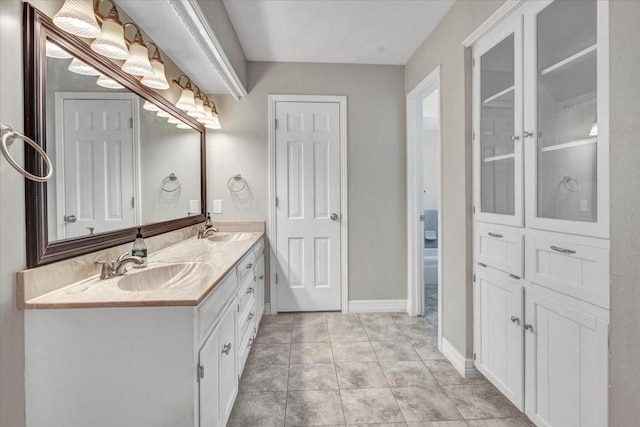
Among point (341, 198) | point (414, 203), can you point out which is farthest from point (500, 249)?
point (341, 198)

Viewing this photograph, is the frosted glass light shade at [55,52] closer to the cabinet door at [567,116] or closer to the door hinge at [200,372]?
the door hinge at [200,372]

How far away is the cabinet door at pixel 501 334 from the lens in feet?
5.41

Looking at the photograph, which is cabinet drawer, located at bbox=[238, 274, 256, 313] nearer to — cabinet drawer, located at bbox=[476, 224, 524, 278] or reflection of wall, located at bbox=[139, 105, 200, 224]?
reflection of wall, located at bbox=[139, 105, 200, 224]

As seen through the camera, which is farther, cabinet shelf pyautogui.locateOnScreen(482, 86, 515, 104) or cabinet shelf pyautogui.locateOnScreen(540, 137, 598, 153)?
cabinet shelf pyautogui.locateOnScreen(482, 86, 515, 104)

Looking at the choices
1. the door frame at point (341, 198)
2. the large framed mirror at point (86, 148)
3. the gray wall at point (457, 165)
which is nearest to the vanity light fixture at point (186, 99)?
the large framed mirror at point (86, 148)

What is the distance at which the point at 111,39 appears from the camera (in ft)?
4.38

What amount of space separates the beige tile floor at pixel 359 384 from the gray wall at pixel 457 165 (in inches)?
11.2

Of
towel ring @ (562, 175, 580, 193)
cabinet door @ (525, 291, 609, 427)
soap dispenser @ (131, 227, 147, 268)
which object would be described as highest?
towel ring @ (562, 175, 580, 193)

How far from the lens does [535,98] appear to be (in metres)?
1.53

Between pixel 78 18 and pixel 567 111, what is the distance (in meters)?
2.02

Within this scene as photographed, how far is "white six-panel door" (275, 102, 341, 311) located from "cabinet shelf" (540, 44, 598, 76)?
6.34ft

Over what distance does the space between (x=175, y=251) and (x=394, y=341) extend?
185 centimetres

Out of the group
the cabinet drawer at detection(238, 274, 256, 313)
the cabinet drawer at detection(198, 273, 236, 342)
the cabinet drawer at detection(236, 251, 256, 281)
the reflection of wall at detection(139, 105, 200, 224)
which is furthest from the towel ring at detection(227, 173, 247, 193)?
the cabinet drawer at detection(198, 273, 236, 342)

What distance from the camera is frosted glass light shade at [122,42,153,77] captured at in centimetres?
154
